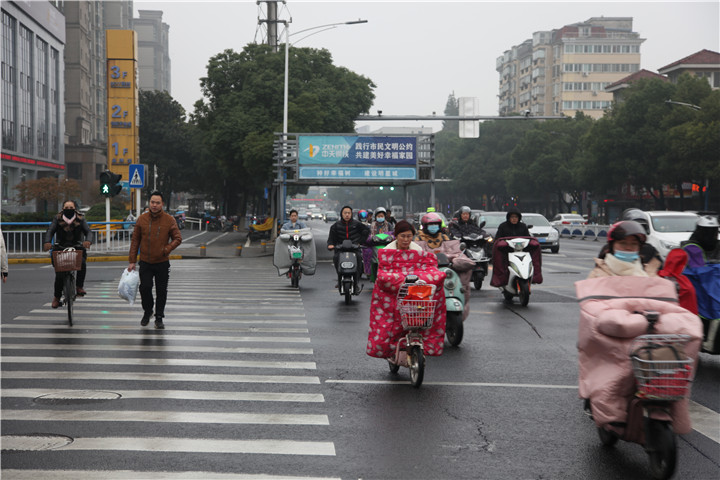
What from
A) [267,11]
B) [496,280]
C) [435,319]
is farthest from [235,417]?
[267,11]

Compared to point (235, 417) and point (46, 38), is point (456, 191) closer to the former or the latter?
point (46, 38)

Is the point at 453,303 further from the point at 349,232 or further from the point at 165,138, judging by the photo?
the point at 165,138

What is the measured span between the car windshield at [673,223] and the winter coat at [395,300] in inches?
630

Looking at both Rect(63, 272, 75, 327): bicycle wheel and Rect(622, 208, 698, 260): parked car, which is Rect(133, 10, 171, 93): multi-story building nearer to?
Rect(622, 208, 698, 260): parked car

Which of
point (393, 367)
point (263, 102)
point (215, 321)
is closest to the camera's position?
point (393, 367)

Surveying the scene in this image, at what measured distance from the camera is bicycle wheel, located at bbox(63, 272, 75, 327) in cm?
1188

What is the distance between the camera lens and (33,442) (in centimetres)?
590

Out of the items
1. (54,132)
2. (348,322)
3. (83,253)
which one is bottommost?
(348,322)

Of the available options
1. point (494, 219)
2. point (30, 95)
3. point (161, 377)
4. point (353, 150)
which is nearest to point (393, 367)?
point (161, 377)

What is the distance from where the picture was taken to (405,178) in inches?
1353

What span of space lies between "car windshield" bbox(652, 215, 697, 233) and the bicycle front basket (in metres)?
15.7

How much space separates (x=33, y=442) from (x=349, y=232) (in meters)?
10.2

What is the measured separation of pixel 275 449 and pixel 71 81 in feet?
331

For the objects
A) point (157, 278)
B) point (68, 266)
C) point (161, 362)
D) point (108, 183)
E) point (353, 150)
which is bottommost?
point (161, 362)
